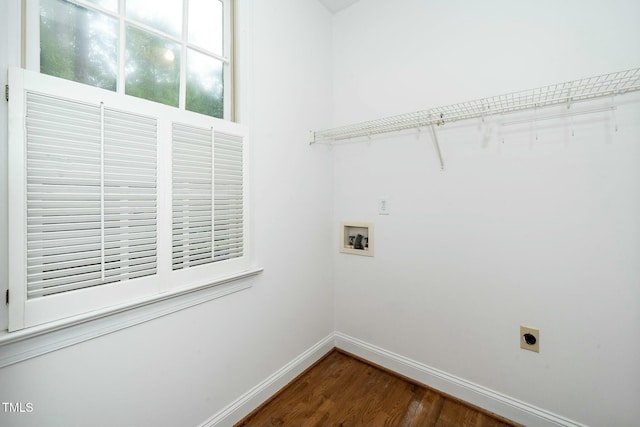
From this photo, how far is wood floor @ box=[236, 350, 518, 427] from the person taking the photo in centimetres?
154

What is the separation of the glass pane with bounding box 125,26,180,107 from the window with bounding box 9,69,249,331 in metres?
0.14

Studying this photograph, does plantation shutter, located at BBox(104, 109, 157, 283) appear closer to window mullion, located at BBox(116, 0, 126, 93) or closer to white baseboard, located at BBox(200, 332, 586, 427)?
window mullion, located at BBox(116, 0, 126, 93)

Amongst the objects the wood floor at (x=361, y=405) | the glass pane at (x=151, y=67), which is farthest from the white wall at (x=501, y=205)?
the glass pane at (x=151, y=67)

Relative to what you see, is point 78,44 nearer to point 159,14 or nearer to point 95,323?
point 159,14

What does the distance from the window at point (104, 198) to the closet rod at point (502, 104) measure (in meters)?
0.98

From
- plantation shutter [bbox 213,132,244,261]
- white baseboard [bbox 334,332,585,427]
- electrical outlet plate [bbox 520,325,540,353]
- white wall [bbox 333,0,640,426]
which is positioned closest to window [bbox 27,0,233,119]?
plantation shutter [bbox 213,132,244,261]

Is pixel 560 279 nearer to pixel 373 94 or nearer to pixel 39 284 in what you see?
pixel 373 94

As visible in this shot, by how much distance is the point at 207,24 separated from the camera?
4.94 feet

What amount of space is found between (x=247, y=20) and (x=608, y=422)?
2.80m

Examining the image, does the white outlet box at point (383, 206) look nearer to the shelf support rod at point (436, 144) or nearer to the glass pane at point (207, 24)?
the shelf support rod at point (436, 144)

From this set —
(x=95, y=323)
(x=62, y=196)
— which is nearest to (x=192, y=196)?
(x=62, y=196)

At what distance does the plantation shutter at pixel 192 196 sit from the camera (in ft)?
4.11

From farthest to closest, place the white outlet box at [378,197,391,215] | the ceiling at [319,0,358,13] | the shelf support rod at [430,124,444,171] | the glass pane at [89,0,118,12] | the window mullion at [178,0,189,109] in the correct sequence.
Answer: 1. the ceiling at [319,0,358,13]
2. the white outlet box at [378,197,391,215]
3. the shelf support rod at [430,124,444,171]
4. the window mullion at [178,0,189,109]
5. the glass pane at [89,0,118,12]

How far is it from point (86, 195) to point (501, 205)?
77.2 inches
